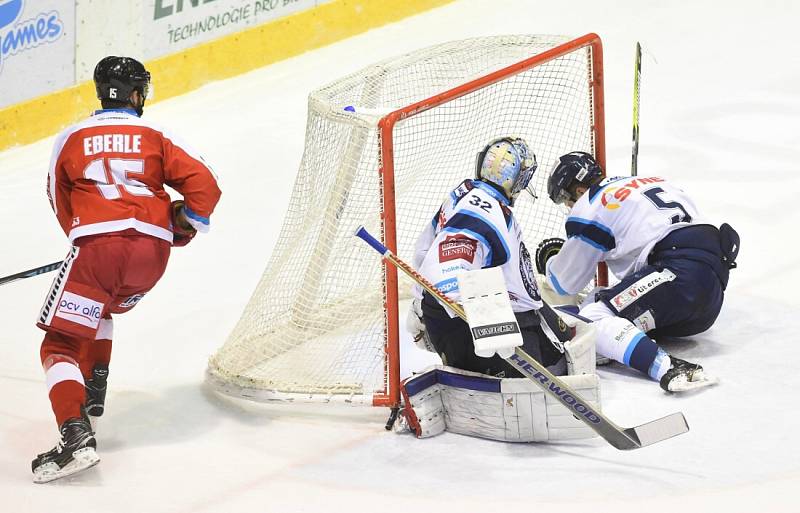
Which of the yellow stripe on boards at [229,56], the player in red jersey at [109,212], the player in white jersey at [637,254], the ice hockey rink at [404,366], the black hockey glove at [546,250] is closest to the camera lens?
the ice hockey rink at [404,366]

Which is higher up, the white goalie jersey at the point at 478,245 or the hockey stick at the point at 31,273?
the white goalie jersey at the point at 478,245

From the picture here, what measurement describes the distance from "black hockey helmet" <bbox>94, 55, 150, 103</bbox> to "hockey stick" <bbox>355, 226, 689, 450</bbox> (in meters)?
0.90

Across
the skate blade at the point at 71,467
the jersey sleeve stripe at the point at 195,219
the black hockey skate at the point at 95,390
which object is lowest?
the skate blade at the point at 71,467

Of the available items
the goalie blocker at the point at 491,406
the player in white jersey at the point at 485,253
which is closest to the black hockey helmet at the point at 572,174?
the player in white jersey at the point at 485,253

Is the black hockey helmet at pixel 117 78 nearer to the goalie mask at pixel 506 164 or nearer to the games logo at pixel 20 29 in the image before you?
the goalie mask at pixel 506 164

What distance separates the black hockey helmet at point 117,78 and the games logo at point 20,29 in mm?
3176

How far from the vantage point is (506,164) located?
386 centimetres

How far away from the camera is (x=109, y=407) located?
420cm

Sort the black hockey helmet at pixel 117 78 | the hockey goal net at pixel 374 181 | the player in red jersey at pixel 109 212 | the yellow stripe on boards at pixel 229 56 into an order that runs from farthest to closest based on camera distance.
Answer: the yellow stripe on boards at pixel 229 56
the hockey goal net at pixel 374 181
the black hockey helmet at pixel 117 78
the player in red jersey at pixel 109 212

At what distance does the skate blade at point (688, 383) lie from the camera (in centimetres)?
404

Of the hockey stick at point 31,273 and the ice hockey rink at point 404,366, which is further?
the hockey stick at point 31,273

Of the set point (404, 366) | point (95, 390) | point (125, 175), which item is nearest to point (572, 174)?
point (404, 366)

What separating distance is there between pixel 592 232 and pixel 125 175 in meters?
1.60

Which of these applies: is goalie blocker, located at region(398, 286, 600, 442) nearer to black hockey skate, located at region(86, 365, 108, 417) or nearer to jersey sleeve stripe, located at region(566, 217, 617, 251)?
jersey sleeve stripe, located at region(566, 217, 617, 251)
